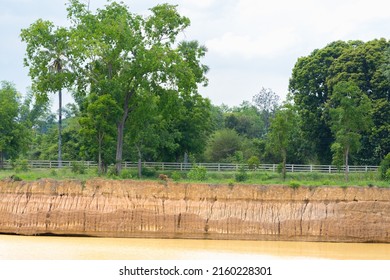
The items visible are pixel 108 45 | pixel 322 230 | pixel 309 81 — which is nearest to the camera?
pixel 322 230

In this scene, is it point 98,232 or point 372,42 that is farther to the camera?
point 372,42

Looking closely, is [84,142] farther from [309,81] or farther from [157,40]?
[309,81]

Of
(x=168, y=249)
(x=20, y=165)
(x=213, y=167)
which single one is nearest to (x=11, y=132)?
(x=20, y=165)

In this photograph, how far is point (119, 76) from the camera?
4384 cm

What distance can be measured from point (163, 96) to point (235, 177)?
18.4ft

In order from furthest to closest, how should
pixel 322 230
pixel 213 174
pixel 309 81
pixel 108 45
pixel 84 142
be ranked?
pixel 309 81
pixel 84 142
pixel 213 174
pixel 108 45
pixel 322 230

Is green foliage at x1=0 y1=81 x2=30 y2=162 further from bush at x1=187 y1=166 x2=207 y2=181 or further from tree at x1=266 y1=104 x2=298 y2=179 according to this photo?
tree at x1=266 y1=104 x2=298 y2=179

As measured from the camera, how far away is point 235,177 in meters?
43.5

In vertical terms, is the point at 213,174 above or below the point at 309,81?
below

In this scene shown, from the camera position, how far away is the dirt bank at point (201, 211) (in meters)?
37.3

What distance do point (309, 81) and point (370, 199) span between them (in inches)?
715

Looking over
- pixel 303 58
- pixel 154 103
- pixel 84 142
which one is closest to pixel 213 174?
pixel 154 103

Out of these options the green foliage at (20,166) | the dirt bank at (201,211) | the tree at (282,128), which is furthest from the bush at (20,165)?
the tree at (282,128)

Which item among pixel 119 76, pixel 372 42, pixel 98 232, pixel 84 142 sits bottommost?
pixel 98 232
